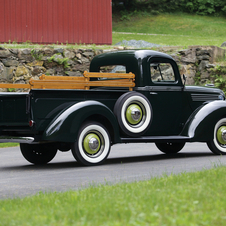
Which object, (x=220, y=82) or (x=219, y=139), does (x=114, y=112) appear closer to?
(x=219, y=139)

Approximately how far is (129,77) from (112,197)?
15.3 ft

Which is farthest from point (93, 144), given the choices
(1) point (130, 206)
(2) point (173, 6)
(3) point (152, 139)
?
(2) point (173, 6)

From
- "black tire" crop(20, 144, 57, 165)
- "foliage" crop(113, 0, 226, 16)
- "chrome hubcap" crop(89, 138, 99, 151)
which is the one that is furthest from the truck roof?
"foliage" crop(113, 0, 226, 16)

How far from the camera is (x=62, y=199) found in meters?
4.68

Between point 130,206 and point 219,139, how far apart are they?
5.96 m

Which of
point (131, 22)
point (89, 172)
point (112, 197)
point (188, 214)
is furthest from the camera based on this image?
point (131, 22)

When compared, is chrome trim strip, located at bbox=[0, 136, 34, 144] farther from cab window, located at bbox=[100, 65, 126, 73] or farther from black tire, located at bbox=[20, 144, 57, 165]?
cab window, located at bbox=[100, 65, 126, 73]

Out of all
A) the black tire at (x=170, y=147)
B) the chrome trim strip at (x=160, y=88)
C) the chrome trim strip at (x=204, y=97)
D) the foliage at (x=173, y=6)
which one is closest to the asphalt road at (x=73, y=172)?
the black tire at (x=170, y=147)

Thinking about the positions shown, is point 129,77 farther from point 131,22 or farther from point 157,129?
point 131,22

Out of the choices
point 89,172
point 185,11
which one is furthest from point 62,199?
point 185,11

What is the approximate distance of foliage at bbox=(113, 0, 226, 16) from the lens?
45.9 meters

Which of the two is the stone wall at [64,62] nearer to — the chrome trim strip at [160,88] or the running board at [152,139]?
the chrome trim strip at [160,88]

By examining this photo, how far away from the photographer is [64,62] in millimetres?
18078

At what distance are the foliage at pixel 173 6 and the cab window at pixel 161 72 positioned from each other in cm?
3709
